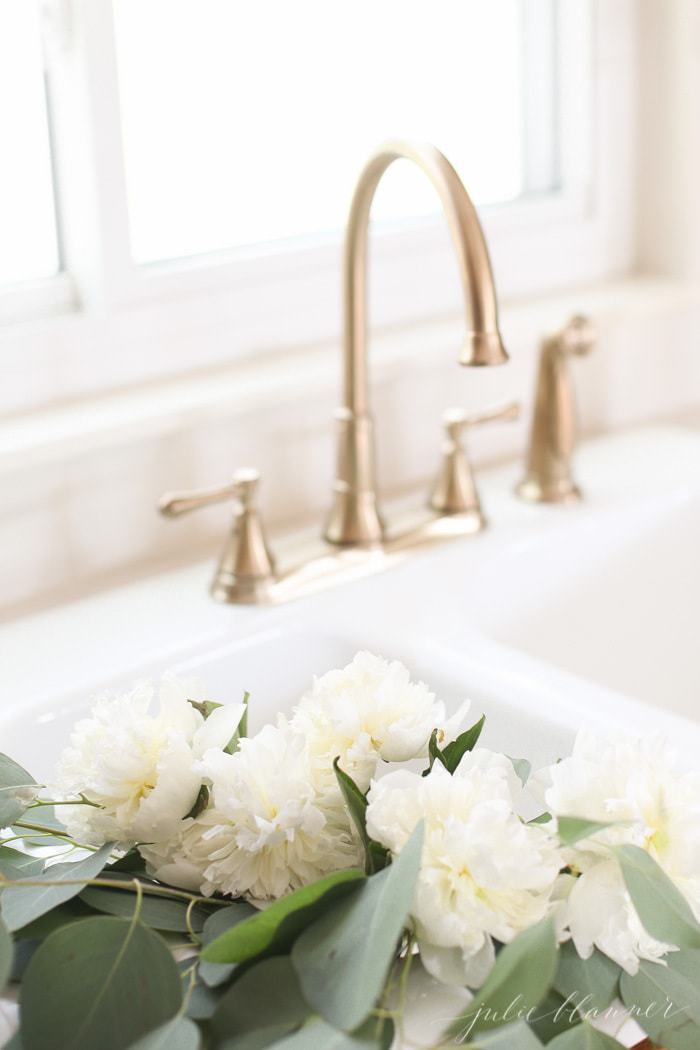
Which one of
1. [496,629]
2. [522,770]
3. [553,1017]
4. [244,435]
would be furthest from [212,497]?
[553,1017]

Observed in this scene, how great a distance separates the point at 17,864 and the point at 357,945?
0.21m

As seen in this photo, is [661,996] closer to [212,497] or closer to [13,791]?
[13,791]

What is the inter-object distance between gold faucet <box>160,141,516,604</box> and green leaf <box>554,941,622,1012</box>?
50 centimetres

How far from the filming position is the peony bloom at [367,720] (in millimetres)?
646

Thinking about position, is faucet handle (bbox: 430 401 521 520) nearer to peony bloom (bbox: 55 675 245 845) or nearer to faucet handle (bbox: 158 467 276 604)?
faucet handle (bbox: 158 467 276 604)

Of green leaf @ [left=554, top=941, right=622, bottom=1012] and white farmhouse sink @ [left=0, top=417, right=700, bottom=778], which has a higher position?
green leaf @ [left=554, top=941, right=622, bottom=1012]

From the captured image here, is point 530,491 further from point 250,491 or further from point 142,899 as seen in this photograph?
point 142,899

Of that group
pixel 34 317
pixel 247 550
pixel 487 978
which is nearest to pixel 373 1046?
pixel 487 978

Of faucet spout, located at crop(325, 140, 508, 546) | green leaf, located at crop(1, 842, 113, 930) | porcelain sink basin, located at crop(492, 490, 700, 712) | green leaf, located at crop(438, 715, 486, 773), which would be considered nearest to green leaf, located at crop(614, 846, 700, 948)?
green leaf, located at crop(438, 715, 486, 773)

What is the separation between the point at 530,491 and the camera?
1.35 meters

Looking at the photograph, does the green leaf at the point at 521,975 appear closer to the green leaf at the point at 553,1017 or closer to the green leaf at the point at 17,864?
the green leaf at the point at 553,1017

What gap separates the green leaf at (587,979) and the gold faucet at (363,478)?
19.7 inches

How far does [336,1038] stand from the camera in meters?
0.53
